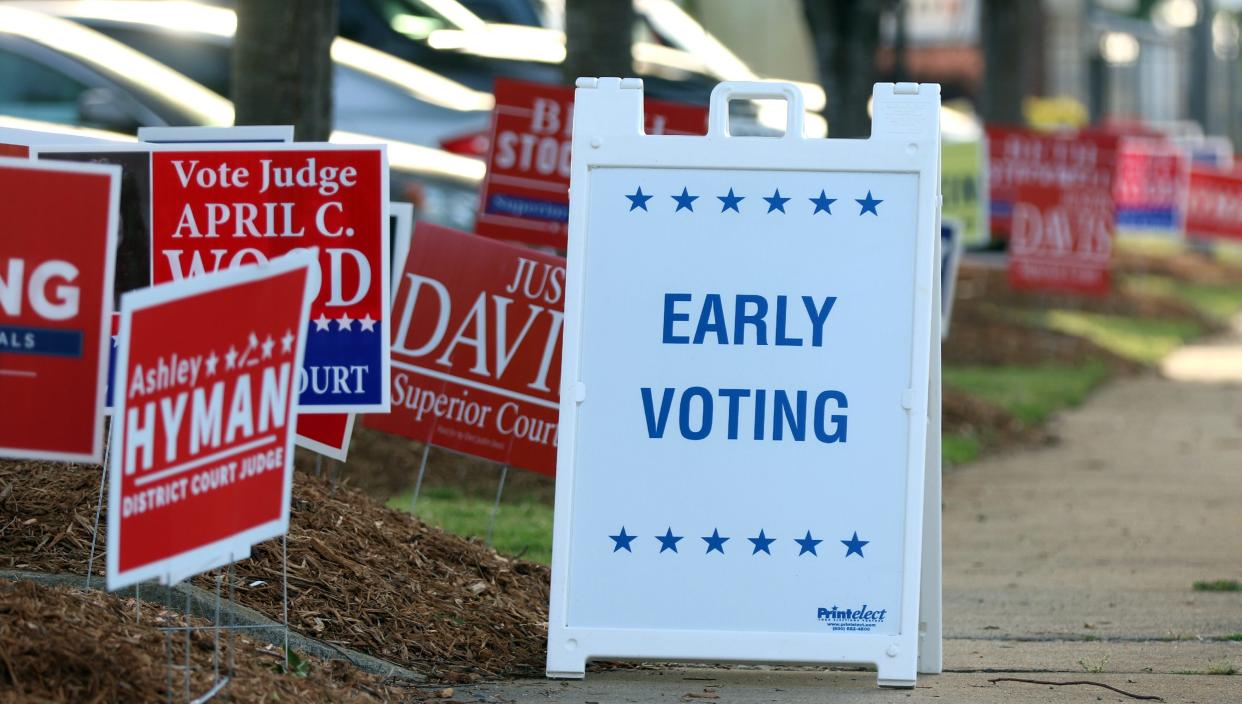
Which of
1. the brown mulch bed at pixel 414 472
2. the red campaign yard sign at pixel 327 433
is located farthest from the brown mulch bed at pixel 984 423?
the red campaign yard sign at pixel 327 433

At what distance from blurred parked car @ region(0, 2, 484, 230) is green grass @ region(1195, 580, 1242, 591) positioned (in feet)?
20.5

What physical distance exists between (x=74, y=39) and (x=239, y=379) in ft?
31.9

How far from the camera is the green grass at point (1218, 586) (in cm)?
830

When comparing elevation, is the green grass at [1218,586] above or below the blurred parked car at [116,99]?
below

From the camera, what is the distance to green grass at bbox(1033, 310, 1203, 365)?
1941cm

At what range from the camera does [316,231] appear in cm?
670

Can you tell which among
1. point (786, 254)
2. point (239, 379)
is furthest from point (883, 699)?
point (239, 379)

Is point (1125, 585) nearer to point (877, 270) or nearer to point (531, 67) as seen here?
point (877, 270)

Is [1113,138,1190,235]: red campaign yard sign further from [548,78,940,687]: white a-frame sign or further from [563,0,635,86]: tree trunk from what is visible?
[548,78,940,687]: white a-frame sign

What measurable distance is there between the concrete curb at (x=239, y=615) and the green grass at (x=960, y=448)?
266 inches

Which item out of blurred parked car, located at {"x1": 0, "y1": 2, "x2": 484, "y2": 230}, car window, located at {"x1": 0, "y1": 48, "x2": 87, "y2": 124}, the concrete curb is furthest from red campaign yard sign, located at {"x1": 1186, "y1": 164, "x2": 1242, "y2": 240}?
the concrete curb

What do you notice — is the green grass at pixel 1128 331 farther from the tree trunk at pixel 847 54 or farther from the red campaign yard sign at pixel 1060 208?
the tree trunk at pixel 847 54

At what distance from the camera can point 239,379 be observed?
5.10 m

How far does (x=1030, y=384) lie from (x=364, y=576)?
10440 mm
